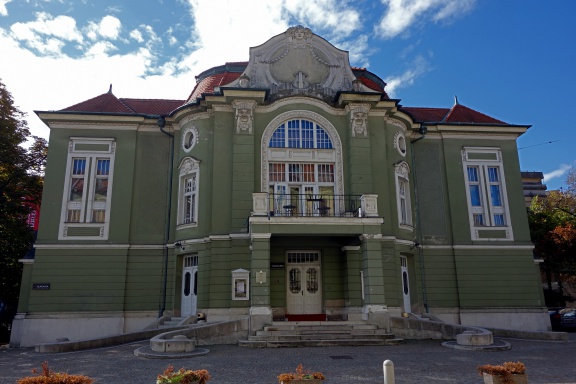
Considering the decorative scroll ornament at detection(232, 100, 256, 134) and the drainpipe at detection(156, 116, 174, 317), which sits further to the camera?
the drainpipe at detection(156, 116, 174, 317)

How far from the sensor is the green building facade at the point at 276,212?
18.5m

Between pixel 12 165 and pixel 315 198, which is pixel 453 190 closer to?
pixel 315 198

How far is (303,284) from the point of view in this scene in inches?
758

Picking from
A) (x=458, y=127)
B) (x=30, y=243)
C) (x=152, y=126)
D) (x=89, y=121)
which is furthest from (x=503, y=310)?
(x=30, y=243)

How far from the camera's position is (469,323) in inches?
814

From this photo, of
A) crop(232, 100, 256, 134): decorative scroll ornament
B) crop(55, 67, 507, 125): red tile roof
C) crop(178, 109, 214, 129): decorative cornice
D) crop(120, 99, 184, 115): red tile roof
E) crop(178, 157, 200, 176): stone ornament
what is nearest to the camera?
crop(232, 100, 256, 134): decorative scroll ornament

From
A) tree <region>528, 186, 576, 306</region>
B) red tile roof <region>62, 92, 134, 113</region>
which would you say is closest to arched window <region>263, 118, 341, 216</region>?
red tile roof <region>62, 92, 134, 113</region>

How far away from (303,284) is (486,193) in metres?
10.9

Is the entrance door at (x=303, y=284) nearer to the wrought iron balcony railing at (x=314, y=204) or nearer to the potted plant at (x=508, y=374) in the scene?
the wrought iron balcony railing at (x=314, y=204)

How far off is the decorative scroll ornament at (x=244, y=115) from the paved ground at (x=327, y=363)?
9.30 meters

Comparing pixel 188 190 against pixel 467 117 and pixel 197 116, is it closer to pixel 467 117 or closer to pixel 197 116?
pixel 197 116

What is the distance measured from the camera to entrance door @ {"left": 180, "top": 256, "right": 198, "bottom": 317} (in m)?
19.4

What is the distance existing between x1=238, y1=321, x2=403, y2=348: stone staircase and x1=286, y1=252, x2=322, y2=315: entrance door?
2.75 meters

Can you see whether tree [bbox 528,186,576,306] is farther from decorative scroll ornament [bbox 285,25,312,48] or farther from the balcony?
decorative scroll ornament [bbox 285,25,312,48]
